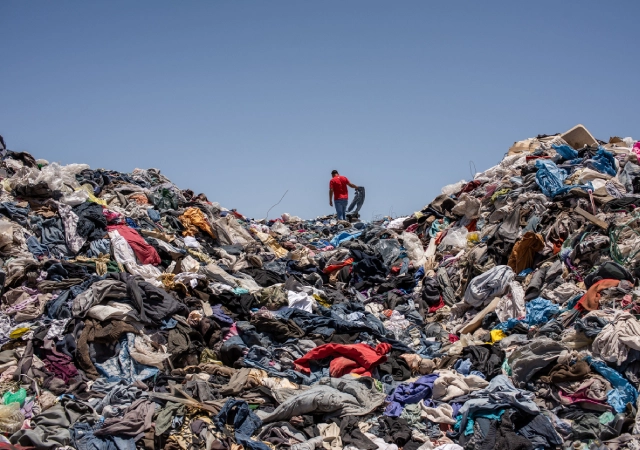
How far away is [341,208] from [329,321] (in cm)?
735

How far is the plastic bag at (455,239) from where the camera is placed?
10043mm

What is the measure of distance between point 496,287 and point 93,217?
6.14m

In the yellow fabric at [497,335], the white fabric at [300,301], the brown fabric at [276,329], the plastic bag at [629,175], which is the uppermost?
the plastic bag at [629,175]

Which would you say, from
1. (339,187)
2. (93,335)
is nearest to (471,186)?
(339,187)

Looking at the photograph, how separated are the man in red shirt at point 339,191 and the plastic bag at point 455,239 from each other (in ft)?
14.3

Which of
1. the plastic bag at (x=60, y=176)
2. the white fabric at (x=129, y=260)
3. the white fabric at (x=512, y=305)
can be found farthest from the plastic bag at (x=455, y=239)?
the plastic bag at (x=60, y=176)

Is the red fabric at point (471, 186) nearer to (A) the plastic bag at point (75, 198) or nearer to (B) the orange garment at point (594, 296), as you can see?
(B) the orange garment at point (594, 296)

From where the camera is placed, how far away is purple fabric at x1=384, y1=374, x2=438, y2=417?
19.5 feet

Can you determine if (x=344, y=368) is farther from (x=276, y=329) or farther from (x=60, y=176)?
(x=60, y=176)

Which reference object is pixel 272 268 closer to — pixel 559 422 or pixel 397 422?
pixel 397 422

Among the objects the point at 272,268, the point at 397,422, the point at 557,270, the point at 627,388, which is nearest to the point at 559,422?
the point at 627,388

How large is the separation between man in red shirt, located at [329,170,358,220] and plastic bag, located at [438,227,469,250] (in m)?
4.37

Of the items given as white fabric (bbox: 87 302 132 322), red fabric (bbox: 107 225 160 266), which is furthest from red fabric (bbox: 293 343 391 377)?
red fabric (bbox: 107 225 160 266)

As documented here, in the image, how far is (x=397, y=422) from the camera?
5.64 metres
